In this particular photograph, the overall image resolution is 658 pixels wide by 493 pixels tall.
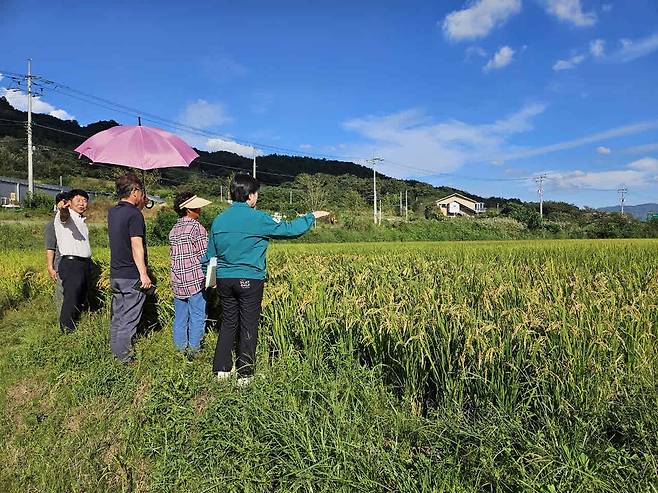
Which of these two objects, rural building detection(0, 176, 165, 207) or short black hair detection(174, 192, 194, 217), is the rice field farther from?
rural building detection(0, 176, 165, 207)

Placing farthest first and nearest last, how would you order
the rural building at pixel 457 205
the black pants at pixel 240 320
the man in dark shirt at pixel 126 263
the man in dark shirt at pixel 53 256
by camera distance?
the rural building at pixel 457 205 → the man in dark shirt at pixel 53 256 → the man in dark shirt at pixel 126 263 → the black pants at pixel 240 320

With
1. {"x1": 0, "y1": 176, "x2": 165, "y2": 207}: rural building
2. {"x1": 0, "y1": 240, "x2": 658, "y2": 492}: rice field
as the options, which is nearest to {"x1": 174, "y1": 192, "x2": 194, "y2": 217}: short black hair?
{"x1": 0, "y1": 240, "x2": 658, "y2": 492}: rice field

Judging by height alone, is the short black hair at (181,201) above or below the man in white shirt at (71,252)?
above

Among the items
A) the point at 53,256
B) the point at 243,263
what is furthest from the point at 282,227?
the point at 53,256

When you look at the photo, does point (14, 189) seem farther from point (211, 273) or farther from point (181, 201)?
point (211, 273)

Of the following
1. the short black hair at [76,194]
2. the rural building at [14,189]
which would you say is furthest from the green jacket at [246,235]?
the rural building at [14,189]

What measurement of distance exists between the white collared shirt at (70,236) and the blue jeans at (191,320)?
5.82 feet

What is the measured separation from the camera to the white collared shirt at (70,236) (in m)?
5.66

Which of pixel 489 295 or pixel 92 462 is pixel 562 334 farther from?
pixel 92 462

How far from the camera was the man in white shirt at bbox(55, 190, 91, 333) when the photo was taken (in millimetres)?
5660

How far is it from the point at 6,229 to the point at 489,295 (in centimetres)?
2372

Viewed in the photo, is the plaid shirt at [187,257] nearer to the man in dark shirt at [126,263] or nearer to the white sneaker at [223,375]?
the man in dark shirt at [126,263]

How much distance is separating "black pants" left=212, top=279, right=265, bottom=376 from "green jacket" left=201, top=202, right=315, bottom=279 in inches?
3.1

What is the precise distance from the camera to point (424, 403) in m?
3.37
